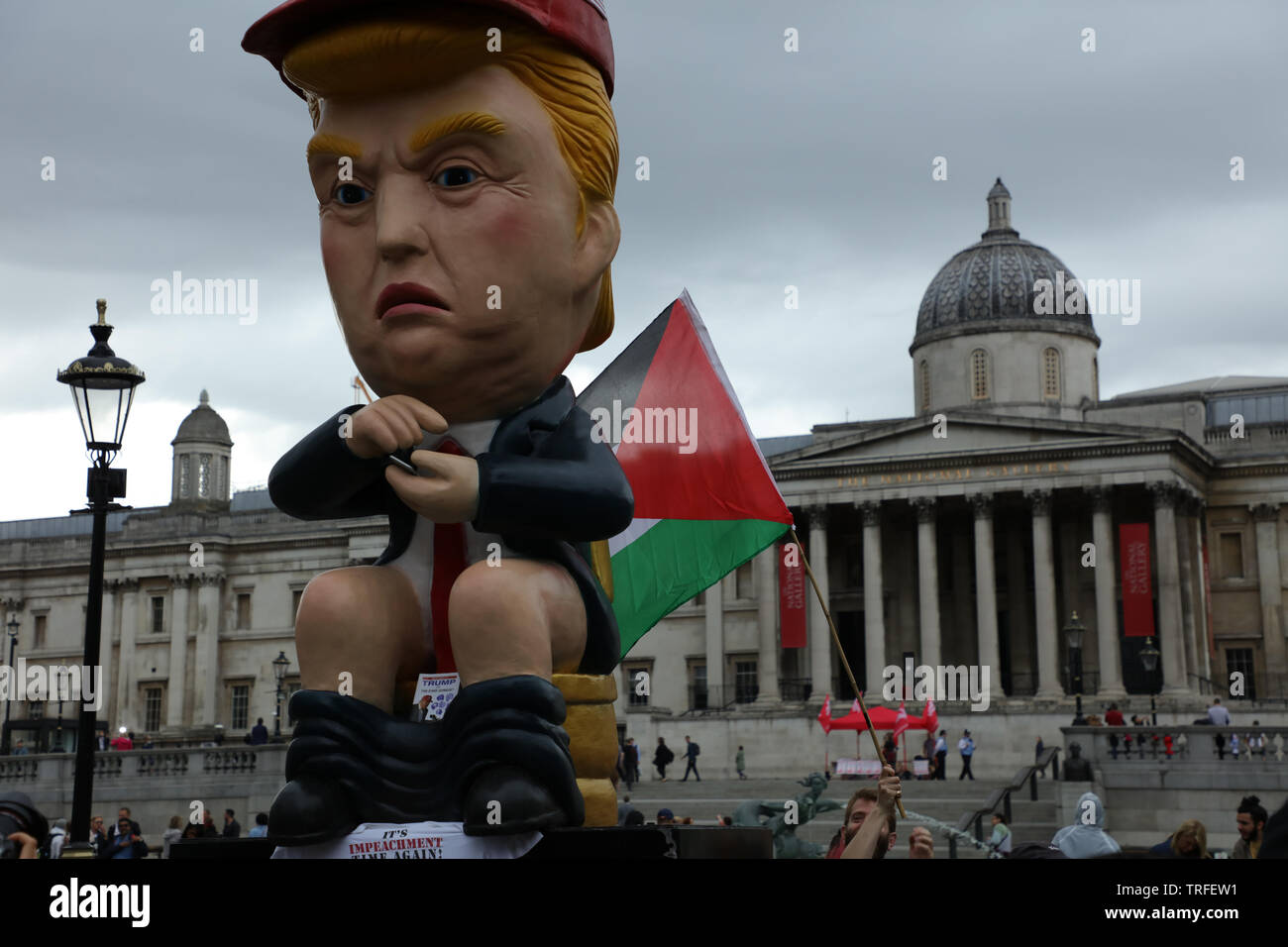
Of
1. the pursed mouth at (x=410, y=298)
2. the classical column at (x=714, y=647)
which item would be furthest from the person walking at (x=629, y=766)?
the pursed mouth at (x=410, y=298)

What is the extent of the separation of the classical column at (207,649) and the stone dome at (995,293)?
30986 millimetres

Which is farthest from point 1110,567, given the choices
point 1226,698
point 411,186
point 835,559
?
point 411,186

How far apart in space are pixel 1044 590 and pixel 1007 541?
5.45 meters

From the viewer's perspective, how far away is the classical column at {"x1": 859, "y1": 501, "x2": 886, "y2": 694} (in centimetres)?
5103

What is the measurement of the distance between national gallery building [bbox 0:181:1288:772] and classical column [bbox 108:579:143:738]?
394cm

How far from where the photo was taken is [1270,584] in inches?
2030

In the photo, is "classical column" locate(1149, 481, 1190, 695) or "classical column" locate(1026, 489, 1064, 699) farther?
"classical column" locate(1026, 489, 1064, 699)

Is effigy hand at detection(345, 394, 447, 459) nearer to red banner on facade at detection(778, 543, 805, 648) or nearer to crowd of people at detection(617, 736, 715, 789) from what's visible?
crowd of people at detection(617, 736, 715, 789)

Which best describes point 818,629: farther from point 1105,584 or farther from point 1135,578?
point 1135,578

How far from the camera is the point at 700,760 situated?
1917 inches

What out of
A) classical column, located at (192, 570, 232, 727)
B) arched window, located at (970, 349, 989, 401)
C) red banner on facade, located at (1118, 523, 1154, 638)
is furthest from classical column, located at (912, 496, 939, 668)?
classical column, located at (192, 570, 232, 727)

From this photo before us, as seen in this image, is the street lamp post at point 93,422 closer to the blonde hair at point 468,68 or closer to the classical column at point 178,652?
the blonde hair at point 468,68

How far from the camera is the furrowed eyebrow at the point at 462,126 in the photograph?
655cm
